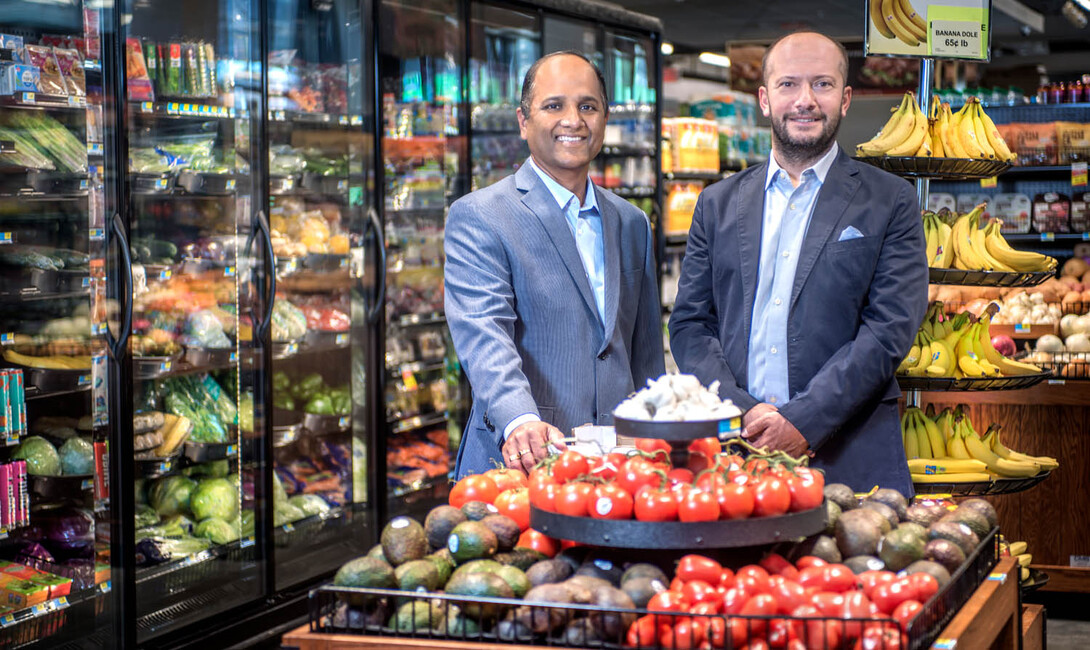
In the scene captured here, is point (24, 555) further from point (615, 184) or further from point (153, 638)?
point (615, 184)

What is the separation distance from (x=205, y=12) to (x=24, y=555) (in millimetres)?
2356

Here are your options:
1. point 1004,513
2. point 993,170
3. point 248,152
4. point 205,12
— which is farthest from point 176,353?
point 1004,513

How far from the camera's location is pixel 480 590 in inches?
69.8

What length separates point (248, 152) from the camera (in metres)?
4.86

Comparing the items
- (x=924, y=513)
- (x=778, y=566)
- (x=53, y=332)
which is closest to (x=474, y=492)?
(x=778, y=566)

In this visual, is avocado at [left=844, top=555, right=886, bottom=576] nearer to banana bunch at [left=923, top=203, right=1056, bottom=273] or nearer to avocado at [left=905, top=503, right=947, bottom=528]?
avocado at [left=905, top=503, right=947, bottom=528]

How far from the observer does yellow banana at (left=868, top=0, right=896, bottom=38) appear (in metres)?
4.07

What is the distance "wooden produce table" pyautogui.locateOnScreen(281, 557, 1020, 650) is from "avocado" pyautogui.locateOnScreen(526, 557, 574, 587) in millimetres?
162

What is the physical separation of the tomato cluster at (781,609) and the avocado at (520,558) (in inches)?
10.9

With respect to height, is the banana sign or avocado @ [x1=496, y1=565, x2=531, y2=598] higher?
the banana sign

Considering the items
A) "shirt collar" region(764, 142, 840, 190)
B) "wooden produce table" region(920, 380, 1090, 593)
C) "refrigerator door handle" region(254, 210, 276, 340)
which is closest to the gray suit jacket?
"shirt collar" region(764, 142, 840, 190)

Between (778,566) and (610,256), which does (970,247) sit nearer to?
(610,256)

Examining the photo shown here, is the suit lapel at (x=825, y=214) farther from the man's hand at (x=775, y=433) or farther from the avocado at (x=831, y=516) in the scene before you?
the avocado at (x=831, y=516)

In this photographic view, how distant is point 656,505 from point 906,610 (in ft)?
1.32
